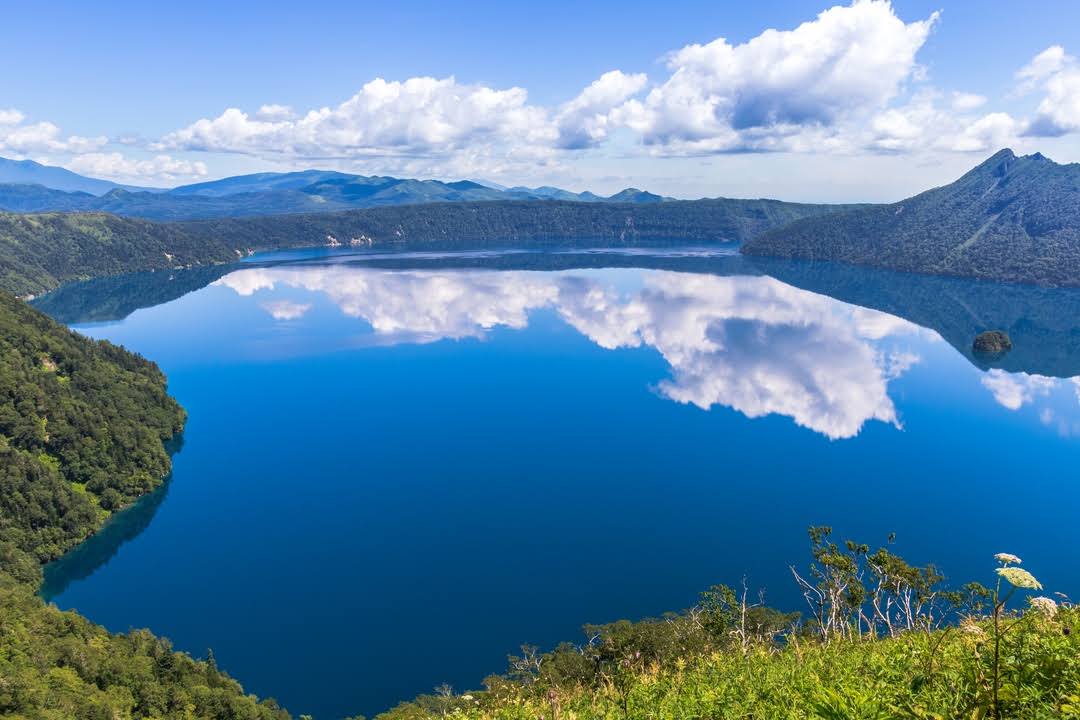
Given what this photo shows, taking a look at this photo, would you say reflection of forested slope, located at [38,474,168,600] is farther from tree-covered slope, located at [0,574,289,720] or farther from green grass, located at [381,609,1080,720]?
green grass, located at [381,609,1080,720]

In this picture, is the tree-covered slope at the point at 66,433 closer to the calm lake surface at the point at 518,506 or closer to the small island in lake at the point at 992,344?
the calm lake surface at the point at 518,506

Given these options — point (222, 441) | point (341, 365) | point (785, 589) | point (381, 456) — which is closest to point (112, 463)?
point (222, 441)

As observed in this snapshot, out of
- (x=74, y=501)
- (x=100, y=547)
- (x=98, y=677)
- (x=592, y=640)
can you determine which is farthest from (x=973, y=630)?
(x=74, y=501)

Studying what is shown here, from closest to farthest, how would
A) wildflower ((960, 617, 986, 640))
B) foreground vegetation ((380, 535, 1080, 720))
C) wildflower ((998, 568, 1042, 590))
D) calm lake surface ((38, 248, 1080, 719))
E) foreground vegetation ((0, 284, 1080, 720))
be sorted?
1. wildflower ((998, 568, 1042, 590))
2. foreground vegetation ((380, 535, 1080, 720))
3. wildflower ((960, 617, 986, 640))
4. foreground vegetation ((0, 284, 1080, 720))
5. calm lake surface ((38, 248, 1080, 719))

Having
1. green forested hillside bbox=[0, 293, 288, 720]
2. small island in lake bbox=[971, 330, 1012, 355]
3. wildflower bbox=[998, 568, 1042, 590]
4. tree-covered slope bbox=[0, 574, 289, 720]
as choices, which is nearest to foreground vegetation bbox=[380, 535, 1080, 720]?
wildflower bbox=[998, 568, 1042, 590]

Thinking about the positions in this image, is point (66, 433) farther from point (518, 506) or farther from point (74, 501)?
point (518, 506)

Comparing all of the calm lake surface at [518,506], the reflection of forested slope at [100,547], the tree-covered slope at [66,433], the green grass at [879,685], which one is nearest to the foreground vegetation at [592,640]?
the green grass at [879,685]

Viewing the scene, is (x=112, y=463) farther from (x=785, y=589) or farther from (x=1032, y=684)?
(x=1032, y=684)

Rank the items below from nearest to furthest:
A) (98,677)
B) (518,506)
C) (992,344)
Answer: (98,677), (518,506), (992,344)
